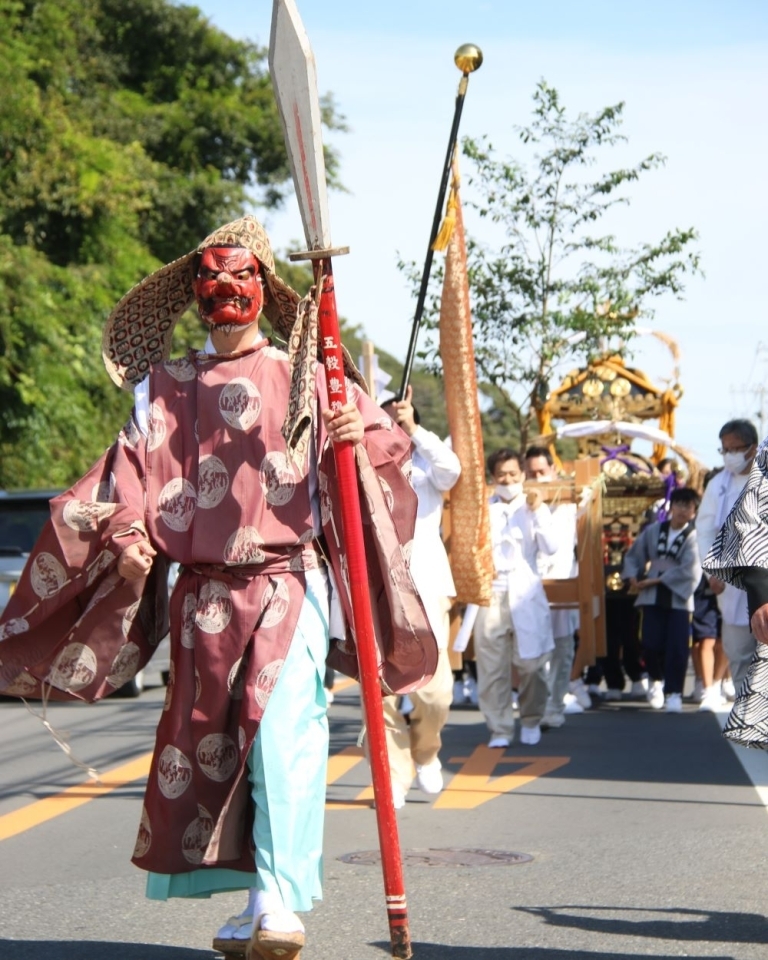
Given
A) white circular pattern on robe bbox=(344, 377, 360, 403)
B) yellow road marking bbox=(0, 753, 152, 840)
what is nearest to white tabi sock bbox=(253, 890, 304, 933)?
white circular pattern on robe bbox=(344, 377, 360, 403)

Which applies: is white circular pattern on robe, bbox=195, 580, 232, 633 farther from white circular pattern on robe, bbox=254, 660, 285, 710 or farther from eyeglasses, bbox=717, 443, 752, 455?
eyeglasses, bbox=717, 443, 752, 455

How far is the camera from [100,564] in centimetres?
486

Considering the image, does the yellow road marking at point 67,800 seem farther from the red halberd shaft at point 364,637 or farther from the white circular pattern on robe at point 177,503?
the red halberd shaft at point 364,637

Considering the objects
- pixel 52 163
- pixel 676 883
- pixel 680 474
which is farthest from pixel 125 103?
pixel 676 883

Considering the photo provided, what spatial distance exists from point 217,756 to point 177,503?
710 millimetres

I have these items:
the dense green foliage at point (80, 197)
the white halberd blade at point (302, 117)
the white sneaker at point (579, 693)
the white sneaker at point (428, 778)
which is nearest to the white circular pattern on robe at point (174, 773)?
the white halberd blade at point (302, 117)

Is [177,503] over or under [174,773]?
over

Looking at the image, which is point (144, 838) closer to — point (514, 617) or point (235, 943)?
point (235, 943)

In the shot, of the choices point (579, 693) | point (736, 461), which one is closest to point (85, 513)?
point (736, 461)

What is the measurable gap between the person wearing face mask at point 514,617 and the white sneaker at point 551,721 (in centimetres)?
74

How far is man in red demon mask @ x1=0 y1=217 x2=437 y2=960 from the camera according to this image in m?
4.61

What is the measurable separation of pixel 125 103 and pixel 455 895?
27455 mm

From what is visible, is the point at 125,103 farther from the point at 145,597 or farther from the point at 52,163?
the point at 145,597

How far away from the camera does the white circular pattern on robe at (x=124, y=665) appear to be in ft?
16.3
